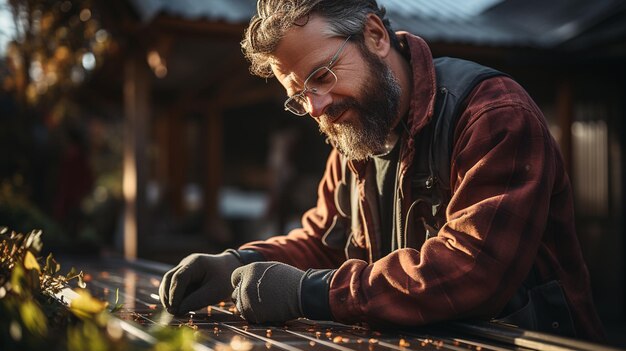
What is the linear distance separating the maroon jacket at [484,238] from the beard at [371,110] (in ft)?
0.62

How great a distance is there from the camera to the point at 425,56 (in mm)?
2863

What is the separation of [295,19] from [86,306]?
1.35m

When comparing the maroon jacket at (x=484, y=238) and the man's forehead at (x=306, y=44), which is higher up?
the man's forehead at (x=306, y=44)

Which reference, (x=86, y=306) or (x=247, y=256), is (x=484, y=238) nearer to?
(x=247, y=256)

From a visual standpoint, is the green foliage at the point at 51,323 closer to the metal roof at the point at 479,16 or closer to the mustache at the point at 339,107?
the mustache at the point at 339,107

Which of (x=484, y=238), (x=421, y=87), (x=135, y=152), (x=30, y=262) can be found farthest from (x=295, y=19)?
(x=135, y=152)

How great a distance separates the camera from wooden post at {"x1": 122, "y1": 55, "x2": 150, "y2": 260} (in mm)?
8719

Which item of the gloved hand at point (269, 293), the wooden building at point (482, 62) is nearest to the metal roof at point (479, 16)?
the wooden building at point (482, 62)

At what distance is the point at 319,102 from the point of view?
2.76 meters

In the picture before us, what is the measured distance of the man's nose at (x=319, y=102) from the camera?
9.05 ft

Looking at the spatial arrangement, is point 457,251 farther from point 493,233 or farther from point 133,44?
point 133,44

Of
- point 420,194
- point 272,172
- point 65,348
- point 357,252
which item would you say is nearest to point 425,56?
point 420,194

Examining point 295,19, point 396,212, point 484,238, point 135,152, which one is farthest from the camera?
point 135,152

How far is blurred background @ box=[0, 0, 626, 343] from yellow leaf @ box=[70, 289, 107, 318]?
14.3 ft
